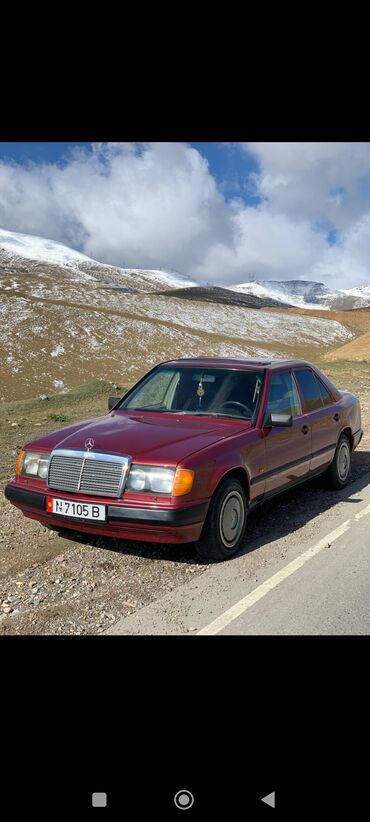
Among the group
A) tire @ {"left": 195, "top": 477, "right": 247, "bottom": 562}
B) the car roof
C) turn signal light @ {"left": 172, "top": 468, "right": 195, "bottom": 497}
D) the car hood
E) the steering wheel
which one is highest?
the car roof

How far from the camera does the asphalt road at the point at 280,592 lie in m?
3.73

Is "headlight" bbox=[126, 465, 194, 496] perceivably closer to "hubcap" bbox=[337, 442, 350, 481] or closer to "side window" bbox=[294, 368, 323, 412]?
"side window" bbox=[294, 368, 323, 412]

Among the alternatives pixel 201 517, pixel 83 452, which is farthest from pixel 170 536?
pixel 83 452

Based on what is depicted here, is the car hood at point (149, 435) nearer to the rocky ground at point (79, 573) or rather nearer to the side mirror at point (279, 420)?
the side mirror at point (279, 420)

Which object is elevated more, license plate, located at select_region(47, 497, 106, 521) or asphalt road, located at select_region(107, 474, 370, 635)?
license plate, located at select_region(47, 497, 106, 521)

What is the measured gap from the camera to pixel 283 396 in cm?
610

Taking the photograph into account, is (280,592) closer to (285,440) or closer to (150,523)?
(150,523)

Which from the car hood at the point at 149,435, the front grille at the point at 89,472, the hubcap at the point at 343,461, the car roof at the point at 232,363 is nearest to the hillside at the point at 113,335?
the hubcap at the point at 343,461

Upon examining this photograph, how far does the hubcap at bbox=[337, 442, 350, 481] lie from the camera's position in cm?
715

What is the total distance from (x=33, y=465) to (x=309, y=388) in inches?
127

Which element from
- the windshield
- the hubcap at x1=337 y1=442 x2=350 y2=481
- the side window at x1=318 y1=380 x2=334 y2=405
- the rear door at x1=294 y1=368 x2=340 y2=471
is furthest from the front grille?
the hubcap at x1=337 y1=442 x2=350 y2=481

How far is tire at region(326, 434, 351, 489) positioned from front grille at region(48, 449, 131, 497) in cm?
328
